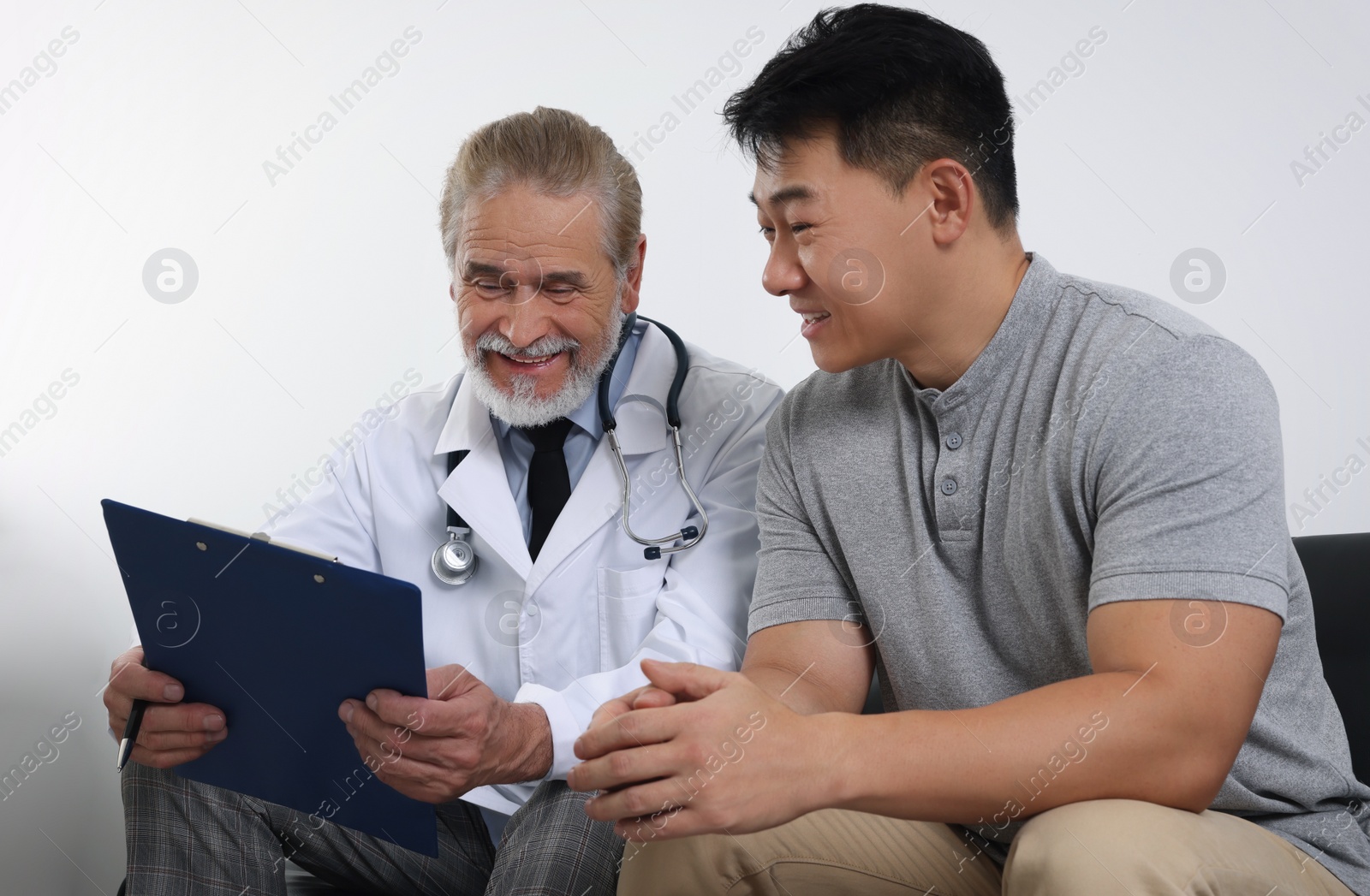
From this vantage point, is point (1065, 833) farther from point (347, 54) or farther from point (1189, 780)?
point (347, 54)

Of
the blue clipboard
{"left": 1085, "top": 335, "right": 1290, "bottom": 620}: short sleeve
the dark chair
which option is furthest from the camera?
the dark chair

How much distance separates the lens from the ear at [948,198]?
133cm

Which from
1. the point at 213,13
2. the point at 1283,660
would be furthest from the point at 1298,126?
the point at 213,13

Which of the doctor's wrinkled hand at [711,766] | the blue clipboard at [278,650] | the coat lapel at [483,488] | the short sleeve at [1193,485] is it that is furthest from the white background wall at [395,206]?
the doctor's wrinkled hand at [711,766]

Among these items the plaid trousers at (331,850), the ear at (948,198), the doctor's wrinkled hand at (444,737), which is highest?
the ear at (948,198)

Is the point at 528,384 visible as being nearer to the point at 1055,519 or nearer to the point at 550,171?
the point at 550,171

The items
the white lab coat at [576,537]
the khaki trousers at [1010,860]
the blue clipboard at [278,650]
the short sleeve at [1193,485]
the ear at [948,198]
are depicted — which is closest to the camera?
the khaki trousers at [1010,860]

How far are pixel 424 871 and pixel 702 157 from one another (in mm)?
1548

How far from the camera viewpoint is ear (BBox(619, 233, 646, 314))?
6.23 feet

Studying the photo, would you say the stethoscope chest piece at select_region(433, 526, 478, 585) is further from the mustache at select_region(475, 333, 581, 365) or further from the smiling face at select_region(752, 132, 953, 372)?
the smiling face at select_region(752, 132, 953, 372)

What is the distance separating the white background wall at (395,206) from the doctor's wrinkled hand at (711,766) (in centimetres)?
148

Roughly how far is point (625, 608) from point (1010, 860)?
Answer: 79 cm

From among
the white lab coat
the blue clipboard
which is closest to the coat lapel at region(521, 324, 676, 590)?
the white lab coat

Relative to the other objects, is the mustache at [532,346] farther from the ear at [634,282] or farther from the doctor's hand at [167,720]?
Result: the doctor's hand at [167,720]
